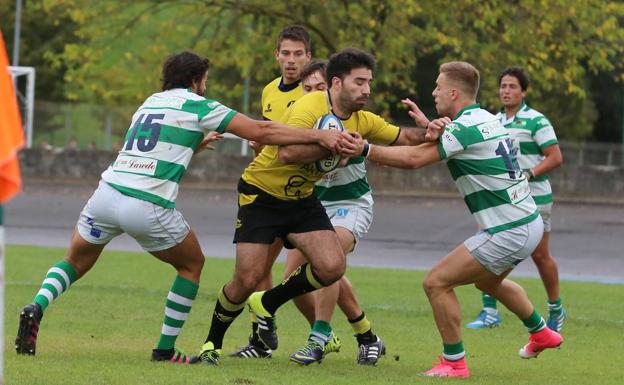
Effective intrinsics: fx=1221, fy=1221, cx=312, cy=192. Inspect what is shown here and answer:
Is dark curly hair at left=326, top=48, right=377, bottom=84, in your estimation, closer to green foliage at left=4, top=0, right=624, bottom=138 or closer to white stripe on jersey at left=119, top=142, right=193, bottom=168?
white stripe on jersey at left=119, top=142, right=193, bottom=168

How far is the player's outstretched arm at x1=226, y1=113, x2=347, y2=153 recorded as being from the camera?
7695 mm

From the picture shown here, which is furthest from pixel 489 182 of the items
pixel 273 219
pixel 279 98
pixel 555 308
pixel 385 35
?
pixel 385 35

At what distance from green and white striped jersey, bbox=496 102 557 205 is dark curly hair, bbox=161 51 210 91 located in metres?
4.17

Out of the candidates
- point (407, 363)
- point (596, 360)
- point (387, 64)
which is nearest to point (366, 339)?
point (407, 363)

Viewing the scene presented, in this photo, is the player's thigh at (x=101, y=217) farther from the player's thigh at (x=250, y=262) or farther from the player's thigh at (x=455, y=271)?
the player's thigh at (x=455, y=271)

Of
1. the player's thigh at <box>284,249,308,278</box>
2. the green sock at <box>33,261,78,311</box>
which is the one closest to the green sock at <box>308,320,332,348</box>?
the player's thigh at <box>284,249,308,278</box>

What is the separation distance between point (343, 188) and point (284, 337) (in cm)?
167

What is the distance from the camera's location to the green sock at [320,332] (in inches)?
333

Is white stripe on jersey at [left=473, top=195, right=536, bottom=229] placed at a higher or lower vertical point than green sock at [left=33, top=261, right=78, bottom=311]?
higher

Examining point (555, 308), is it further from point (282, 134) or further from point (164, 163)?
point (164, 163)

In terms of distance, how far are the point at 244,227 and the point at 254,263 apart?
0.26 meters

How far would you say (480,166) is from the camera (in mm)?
7855

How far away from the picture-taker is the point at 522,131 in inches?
452

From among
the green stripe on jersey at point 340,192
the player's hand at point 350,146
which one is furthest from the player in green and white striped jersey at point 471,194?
the green stripe on jersey at point 340,192
